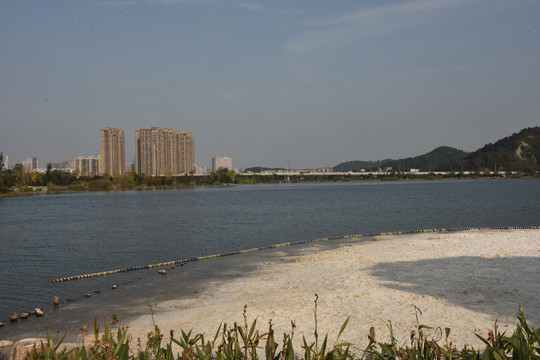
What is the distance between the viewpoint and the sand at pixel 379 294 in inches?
520

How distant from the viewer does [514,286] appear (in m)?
16.8

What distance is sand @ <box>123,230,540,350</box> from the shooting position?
13203 millimetres

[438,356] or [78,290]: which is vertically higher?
[438,356]

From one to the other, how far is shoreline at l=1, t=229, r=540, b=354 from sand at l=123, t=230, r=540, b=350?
0.03m

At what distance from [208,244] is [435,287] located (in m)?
22.5

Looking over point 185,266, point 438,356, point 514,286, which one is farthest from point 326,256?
point 438,356

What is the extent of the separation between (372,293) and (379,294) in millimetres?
306

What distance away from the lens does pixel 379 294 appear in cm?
1661

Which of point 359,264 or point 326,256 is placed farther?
point 326,256

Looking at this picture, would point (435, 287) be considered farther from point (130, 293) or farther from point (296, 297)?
point (130, 293)

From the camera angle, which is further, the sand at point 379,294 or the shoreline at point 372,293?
the shoreline at point 372,293

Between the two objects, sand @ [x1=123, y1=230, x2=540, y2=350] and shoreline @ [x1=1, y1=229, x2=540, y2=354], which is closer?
sand @ [x1=123, y1=230, x2=540, y2=350]

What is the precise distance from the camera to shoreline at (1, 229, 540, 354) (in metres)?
13.4

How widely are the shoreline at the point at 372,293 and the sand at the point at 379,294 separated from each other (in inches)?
1.3
